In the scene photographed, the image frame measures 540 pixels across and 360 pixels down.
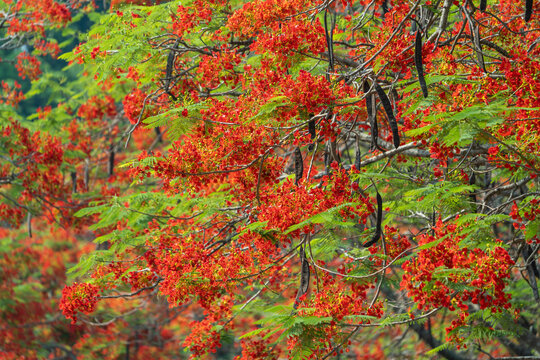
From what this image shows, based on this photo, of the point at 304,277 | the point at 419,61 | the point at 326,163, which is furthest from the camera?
the point at 326,163

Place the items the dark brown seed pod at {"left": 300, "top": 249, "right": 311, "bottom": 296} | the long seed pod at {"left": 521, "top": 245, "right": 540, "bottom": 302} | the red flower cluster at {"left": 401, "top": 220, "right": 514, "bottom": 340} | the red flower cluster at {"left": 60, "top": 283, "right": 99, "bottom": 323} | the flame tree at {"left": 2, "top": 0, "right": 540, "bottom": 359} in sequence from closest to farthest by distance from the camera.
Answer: the red flower cluster at {"left": 401, "top": 220, "right": 514, "bottom": 340}
the flame tree at {"left": 2, "top": 0, "right": 540, "bottom": 359}
the dark brown seed pod at {"left": 300, "top": 249, "right": 311, "bottom": 296}
the long seed pod at {"left": 521, "top": 245, "right": 540, "bottom": 302}
the red flower cluster at {"left": 60, "top": 283, "right": 99, "bottom": 323}

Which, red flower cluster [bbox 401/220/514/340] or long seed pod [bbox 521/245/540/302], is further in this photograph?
long seed pod [bbox 521/245/540/302]

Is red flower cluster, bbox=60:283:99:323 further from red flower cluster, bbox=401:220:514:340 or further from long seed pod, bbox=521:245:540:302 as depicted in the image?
long seed pod, bbox=521:245:540:302

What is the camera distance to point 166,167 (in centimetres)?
497

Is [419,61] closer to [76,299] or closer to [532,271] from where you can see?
[532,271]

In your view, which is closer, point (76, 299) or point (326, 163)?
point (326, 163)

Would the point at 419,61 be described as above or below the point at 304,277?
above

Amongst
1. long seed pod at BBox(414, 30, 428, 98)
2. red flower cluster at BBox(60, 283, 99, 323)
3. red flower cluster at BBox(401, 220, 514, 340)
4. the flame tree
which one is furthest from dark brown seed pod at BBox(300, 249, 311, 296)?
red flower cluster at BBox(60, 283, 99, 323)

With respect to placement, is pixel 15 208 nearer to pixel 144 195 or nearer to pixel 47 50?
pixel 47 50

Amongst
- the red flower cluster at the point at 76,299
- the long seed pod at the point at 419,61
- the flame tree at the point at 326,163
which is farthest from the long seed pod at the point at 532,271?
the red flower cluster at the point at 76,299

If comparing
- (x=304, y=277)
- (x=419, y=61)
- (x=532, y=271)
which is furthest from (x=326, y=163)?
(x=532, y=271)

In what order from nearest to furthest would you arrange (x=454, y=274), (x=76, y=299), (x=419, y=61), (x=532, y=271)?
(x=454, y=274) < (x=419, y=61) < (x=532, y=271) < (x=76, y=299)

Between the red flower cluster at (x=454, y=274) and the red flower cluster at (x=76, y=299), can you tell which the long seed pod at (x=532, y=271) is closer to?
the red flower cluster at (x=454, y=274)

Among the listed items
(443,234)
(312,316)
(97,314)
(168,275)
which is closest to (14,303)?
(97,314)
